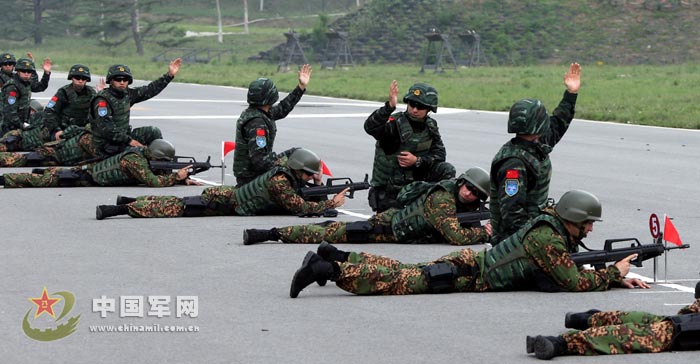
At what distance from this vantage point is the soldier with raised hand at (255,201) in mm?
14562

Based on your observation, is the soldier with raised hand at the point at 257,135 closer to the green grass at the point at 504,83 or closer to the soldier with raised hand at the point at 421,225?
the soldier with raised hand at the point at 421,225

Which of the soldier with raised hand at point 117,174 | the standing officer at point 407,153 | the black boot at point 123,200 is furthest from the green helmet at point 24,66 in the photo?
the standing officer at point 407,153

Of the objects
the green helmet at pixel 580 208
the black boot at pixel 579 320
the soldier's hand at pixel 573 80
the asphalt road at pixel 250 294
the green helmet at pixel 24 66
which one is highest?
the green helmet at pixel 24 66

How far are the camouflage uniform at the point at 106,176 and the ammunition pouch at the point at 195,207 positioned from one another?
307 centimetres

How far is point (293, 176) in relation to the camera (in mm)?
14727

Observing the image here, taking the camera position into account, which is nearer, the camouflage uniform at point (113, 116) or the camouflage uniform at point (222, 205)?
the camouflage uniform at point (222, 205)

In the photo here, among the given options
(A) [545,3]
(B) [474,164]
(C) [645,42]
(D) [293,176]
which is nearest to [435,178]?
(D) [293,176]

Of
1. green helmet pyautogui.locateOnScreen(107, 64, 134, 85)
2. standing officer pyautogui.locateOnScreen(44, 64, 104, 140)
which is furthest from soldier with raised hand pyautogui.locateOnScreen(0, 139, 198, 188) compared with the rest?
Result: standing officer pyautogui.locateOnScreen(44, 64, 104, 140)

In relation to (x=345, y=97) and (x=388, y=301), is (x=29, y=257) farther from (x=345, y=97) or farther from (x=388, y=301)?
(x=345, y=97)

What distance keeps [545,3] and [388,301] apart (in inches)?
2581

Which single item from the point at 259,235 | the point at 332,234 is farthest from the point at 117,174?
the point at 332,234

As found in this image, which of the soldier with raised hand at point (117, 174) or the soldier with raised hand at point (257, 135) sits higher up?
the soldier with raised hand at point (257, 135)

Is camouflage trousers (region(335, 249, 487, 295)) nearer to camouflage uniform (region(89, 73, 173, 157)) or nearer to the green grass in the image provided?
camouflage uniform (region(89, 73, 173, 157))

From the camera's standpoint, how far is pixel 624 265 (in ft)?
34.2
